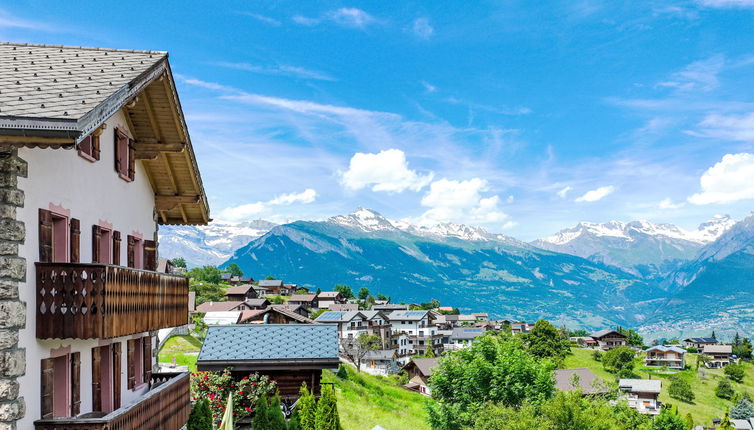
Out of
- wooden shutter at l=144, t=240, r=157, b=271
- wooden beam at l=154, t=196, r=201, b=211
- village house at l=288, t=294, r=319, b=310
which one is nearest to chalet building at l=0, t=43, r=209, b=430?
wooden shutter at l=144, t=240, r=157, b=271

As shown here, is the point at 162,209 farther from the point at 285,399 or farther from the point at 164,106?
the point at 285,399

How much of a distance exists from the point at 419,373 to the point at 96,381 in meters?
82.9

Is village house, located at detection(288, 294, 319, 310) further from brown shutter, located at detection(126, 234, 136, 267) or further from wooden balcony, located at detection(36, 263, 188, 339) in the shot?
wooden balcony, located at detection(36, 263, 188, 339)

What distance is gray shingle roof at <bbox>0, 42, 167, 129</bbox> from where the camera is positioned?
29.5ft

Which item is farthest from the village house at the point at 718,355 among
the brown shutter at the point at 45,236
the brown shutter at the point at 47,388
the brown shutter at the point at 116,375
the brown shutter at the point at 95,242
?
the brown shutter at the point at 45,236

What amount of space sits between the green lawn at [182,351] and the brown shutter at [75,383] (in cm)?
3158

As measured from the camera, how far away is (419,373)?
94062 millimetres

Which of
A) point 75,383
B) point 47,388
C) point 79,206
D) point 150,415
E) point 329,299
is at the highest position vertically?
point 79,206

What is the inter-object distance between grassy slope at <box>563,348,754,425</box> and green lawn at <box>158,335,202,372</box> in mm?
66554

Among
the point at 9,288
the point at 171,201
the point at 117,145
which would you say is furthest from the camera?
the point at 171,201

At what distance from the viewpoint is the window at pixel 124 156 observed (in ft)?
50.7

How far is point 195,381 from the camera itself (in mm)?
24062

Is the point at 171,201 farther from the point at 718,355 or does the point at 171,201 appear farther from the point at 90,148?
the point at 718,355

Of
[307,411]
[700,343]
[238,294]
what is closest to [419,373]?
[238,294]
